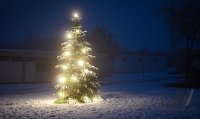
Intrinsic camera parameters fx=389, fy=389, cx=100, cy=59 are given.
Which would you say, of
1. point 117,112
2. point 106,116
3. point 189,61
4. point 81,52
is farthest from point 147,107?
point 189,61

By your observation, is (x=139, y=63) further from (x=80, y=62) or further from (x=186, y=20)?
(x=80, y=62)

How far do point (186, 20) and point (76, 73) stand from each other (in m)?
24.9

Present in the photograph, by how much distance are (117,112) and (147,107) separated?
8.18 feet

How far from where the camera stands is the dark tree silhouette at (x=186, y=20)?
Answer: 145ft

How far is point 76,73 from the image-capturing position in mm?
22594

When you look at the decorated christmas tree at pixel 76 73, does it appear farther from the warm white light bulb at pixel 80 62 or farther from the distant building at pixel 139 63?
the distant building at pixel 139 63

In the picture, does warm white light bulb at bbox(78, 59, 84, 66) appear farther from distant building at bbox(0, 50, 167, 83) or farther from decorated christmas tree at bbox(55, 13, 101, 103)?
distant building at bbox(0, 50, 167, 83)

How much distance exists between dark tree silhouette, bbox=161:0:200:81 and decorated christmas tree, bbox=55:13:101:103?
910 inches

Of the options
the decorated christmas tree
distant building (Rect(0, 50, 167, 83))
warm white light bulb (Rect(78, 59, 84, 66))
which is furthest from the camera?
distant building (Rect(0, 50, 167, 83))

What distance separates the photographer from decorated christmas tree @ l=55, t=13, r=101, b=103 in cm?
2225

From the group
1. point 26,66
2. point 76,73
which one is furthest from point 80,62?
point 26,66

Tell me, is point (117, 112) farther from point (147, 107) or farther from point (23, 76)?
point (23, 76)

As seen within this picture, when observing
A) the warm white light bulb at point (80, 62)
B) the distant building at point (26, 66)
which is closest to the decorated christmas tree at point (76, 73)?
the warm white light bulb at point (80, 62)

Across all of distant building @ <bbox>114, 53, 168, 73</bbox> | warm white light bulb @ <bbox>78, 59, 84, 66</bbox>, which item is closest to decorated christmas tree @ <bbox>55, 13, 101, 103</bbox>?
warm white light bulb @ <bbox>78, 59, 84, 66</bbox>
